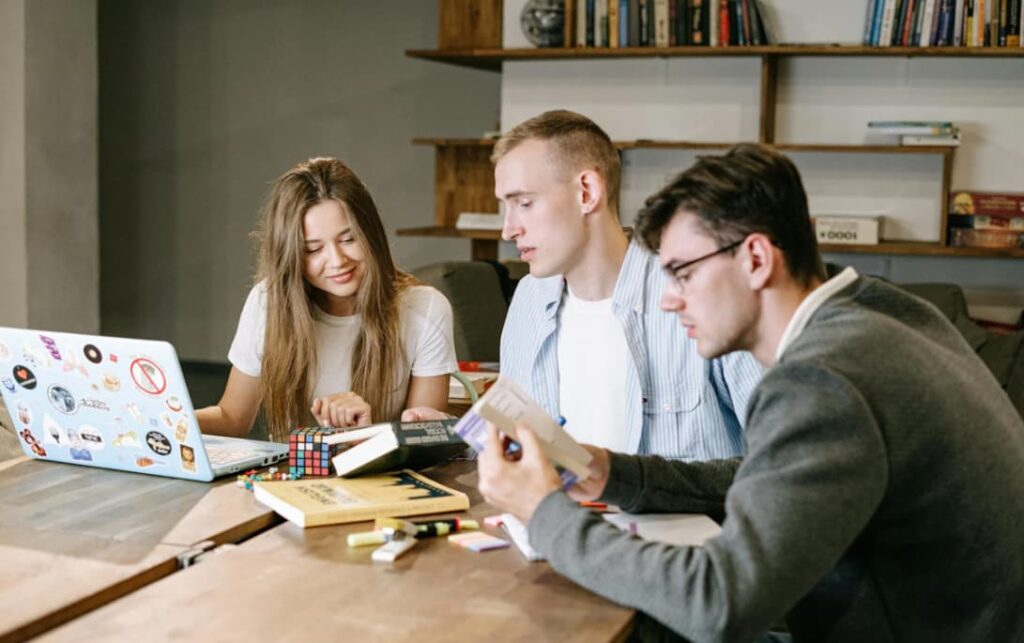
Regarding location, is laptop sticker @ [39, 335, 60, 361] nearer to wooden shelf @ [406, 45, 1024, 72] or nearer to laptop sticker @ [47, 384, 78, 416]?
laptop sticker @ [47, 384, 78, 416]

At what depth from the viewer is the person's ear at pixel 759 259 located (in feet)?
4.90

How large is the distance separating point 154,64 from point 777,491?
701cm

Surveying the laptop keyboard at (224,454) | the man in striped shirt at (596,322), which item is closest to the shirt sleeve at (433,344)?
the man in striped shirt at (596,322)

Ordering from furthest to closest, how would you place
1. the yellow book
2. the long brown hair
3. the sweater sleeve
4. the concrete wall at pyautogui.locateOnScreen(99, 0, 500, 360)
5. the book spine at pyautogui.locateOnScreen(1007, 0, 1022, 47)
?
1. the concrete wall at pyautogui.locateOnScreen(99, 0, 500, 360)
2. the book spine at pyautogui.locateOnScreen(1007, 0, 1022, 47)
3. the long brown hair
4. the yellow book
5. the sweater sleeve

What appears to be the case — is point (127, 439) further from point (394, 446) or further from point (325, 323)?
point (325, 323)

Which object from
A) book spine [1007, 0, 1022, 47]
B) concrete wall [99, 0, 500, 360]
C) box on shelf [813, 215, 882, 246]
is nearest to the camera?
book spine [1007, 0, 1022, 47]

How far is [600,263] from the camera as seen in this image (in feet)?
7.89

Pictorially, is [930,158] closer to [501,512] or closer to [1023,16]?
[1023,16]

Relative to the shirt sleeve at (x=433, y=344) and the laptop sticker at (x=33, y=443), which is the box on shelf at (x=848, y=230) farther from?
the laptop sticker at (x=33, y=443)

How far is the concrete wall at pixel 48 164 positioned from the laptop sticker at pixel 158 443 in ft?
14.1

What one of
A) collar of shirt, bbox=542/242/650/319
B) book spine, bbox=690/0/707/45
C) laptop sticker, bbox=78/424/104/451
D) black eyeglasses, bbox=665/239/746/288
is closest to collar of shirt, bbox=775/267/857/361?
black eyeglasses, bbox=665/239/746/288

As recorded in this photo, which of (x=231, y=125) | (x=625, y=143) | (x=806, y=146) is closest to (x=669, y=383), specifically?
(x=806, y=146)

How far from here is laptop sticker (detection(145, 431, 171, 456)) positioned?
6.56 feet

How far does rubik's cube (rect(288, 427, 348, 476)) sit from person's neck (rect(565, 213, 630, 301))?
0.63 m
